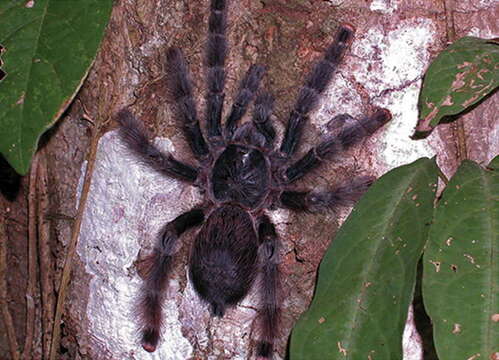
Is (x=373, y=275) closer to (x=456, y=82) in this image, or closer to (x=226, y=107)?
(x=456, y=82)

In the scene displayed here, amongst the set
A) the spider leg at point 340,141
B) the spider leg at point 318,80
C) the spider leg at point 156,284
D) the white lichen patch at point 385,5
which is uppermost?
the white lichen patch at point 385,5

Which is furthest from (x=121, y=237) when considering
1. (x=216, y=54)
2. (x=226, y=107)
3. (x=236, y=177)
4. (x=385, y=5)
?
(x=385, y=5)

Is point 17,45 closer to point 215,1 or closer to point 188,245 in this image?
point 215,1

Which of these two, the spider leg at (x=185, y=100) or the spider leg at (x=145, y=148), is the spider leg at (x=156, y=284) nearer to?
the spider leg at (x=145, y=148)

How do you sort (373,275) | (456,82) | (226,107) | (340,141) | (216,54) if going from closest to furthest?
(373,275), (456,82), (340,141), (216,54), (226,107)

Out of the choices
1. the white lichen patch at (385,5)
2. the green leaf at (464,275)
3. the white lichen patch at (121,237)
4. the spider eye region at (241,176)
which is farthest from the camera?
the spider eye region at (241,176)

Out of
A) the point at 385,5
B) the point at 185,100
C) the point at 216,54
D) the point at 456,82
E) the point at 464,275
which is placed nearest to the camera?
the point at 464,275

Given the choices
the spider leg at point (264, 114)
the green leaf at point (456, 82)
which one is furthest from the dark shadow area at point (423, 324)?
the spider leg at point (264, 114)
